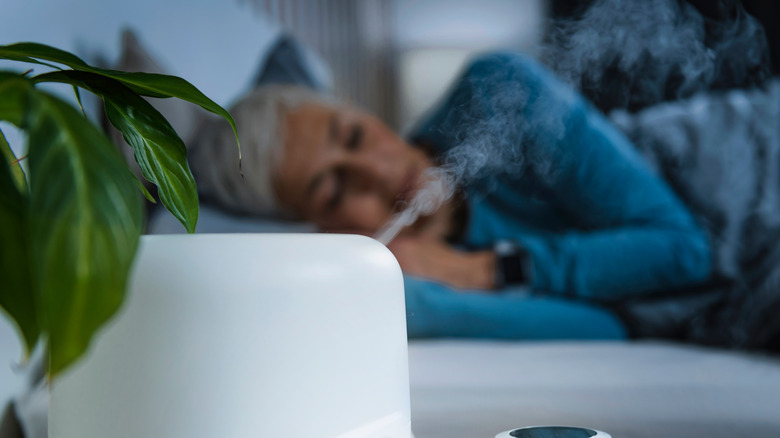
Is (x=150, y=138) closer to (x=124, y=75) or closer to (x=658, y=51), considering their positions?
(x=124, y=75)

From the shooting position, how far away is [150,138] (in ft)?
1.11

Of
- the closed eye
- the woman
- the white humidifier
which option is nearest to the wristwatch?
the woman

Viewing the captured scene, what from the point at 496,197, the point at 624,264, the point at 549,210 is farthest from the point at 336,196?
the point at 624,264

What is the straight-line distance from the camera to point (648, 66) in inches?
51.7

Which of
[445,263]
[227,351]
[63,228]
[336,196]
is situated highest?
[63,228]

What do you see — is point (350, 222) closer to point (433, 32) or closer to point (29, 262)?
point (433, 32)

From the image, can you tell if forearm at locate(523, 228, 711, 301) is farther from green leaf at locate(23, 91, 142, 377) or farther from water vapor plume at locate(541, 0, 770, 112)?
green leaf at locate(23, 91, 142, 377)

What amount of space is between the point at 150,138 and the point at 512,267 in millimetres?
993

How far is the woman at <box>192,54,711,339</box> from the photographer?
1.22 metres

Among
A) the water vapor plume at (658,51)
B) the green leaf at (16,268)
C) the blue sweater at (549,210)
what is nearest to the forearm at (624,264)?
the blue sweater at (549,210)

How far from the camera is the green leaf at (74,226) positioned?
0.19 metres

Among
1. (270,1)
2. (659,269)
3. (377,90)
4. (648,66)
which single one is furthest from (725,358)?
(270,1)

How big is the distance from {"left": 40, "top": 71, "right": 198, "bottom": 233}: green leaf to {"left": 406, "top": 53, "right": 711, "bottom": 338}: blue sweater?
855mm

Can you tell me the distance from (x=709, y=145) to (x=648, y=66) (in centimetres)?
19
